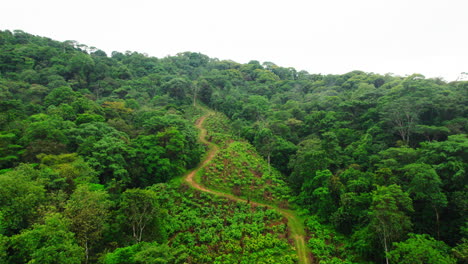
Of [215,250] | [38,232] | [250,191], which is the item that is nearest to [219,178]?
[250,191]

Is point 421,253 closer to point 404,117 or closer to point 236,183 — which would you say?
point 236,183

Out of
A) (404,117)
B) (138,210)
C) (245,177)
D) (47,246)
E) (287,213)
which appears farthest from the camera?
(245,177)

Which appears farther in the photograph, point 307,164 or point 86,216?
point 307,164

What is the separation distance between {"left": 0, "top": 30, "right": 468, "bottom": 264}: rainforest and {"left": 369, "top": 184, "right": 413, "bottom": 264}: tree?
0.11 metres

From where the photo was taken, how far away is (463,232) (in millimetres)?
14562

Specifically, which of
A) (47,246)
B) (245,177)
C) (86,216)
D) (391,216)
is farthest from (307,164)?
(47,246)

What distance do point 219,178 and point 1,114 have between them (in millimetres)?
23911

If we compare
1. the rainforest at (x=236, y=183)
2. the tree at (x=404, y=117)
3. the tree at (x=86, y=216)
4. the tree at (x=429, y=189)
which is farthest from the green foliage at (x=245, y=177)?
the tree at (x=404, y=117)

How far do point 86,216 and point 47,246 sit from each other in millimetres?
2471

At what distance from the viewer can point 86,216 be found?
13156 mm

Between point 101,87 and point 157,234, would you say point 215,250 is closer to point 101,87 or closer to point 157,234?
point 157,234

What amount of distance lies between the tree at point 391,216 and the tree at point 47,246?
60.1 ft

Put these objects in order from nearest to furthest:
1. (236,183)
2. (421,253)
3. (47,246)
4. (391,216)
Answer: (47,246), (421,253), (391,216), (236,183)

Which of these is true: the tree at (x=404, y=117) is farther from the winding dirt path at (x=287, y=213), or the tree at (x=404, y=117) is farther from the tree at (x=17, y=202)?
the tree at (x=17, y=202)
